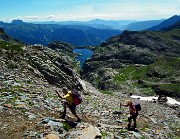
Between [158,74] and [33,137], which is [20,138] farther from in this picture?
[158,74]

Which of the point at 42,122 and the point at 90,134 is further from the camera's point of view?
the point at 42,122

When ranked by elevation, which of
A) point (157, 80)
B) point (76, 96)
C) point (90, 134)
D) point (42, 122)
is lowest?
point (157, 80)

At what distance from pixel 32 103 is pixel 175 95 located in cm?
12741

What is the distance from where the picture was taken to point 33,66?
157ft

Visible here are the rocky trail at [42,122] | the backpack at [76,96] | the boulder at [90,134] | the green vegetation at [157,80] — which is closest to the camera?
the rocky trail at [42,122]

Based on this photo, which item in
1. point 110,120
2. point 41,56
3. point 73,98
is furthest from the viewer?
point 41,56

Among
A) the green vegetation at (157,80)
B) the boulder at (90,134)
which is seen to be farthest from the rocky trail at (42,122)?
the green vegetation at (157,80)

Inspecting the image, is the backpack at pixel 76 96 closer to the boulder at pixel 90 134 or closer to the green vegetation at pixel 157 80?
the boulder at pixel 90 134

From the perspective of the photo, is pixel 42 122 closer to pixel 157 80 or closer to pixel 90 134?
pixel 90 134

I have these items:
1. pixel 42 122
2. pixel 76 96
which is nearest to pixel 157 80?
pixel 76 96

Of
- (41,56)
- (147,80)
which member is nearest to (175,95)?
(147,80)

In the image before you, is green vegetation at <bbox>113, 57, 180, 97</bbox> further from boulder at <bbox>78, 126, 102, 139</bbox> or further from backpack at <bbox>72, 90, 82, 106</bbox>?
boulder at <bbox>78, 126, 102, 139</bbox>

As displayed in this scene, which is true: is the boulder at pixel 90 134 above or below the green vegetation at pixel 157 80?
above

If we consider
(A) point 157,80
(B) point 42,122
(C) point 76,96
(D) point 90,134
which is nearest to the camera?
(D) point 90,134
